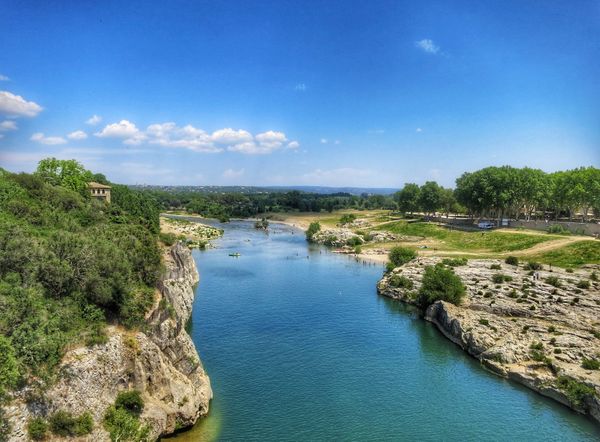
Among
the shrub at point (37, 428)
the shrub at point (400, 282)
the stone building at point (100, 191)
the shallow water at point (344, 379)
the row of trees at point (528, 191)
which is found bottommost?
the shallow water at point (344, 379)

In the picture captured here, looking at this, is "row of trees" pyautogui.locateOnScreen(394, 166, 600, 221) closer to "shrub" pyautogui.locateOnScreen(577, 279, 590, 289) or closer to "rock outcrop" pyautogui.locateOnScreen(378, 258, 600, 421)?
"rock outcrop" pyautogui.locateOnScreen(378, 258, 600, 421)

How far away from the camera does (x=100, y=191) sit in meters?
87.0

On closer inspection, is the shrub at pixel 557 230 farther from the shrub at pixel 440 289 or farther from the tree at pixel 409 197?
the tree at pixel 409 197

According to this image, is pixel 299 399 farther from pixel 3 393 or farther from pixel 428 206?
pixel 428 206

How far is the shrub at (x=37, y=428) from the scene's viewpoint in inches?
949

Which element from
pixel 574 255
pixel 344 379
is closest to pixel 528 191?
pixel 574 255

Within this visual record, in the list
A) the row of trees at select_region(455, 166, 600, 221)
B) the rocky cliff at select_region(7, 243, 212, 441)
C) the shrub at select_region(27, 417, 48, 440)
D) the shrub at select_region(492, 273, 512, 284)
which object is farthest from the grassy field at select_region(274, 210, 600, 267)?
the shrub at select_region(27, 417, 48, 440)

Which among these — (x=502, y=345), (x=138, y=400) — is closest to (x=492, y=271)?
(x=502, y=345)

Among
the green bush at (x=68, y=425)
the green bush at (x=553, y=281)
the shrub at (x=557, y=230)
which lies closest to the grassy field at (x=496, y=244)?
the shrub at (x=557, y=230)

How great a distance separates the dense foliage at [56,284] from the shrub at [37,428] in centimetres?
201

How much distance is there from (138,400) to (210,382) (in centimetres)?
1204

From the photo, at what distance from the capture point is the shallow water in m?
35.6

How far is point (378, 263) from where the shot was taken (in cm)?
10706

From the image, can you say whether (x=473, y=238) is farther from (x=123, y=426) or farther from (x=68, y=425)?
(x=68, y=425)
